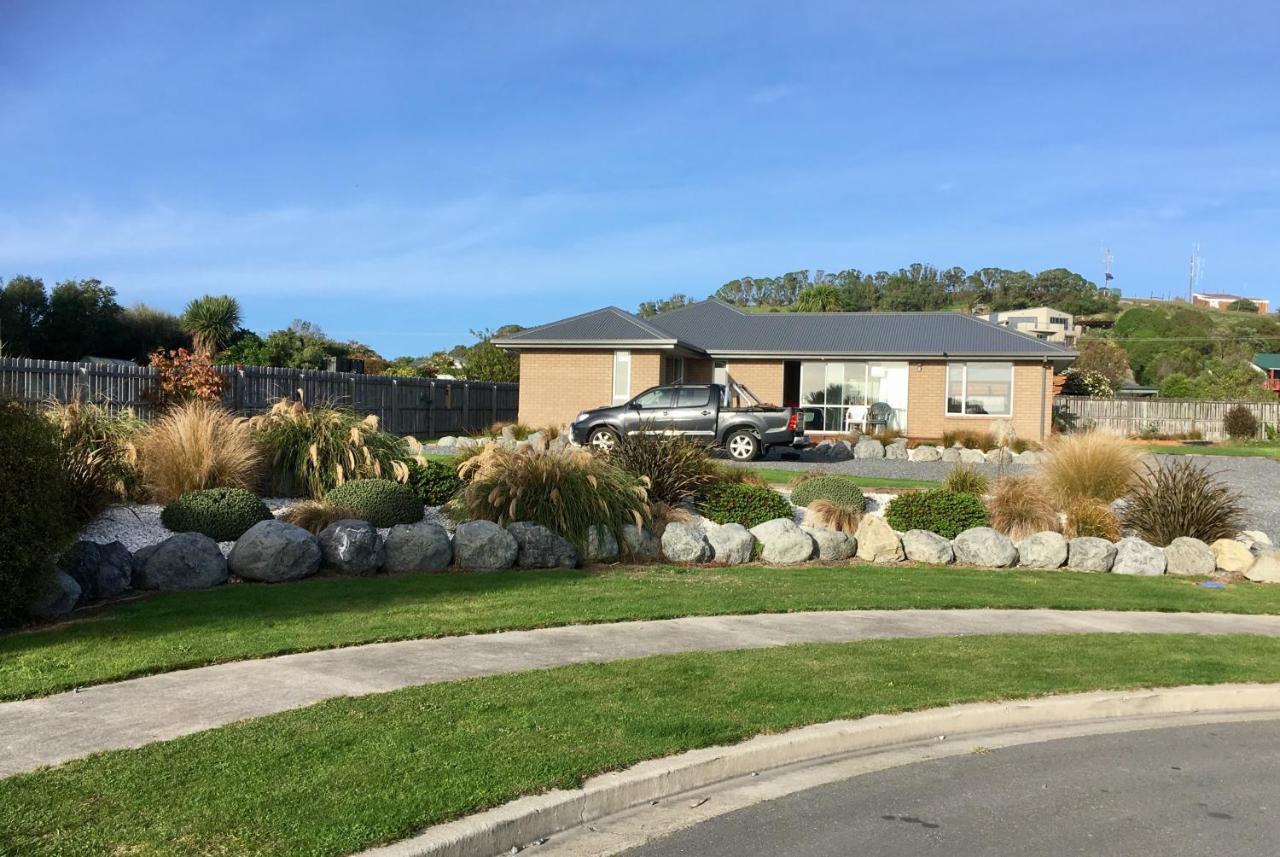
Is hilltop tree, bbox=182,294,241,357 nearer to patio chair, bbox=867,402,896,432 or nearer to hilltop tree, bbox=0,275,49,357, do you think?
hilltop tree, bbox=0,275,49,357

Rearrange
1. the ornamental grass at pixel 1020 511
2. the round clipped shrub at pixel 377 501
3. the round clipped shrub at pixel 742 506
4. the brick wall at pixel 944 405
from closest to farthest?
1. the round clipped shrub at pixel 377 501
2. the round clipped shrub at pixel 742 506
3. the ornamental grass at pixel 1020 511
4. the brick wall at pixel 944 405

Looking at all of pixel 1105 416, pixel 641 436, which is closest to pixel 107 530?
pixel 641 436

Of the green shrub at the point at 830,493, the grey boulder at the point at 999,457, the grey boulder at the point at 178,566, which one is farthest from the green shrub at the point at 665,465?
the grey boulder at the point at 999,457

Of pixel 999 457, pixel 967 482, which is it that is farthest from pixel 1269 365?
pixel 967 482

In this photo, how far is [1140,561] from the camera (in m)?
13.8

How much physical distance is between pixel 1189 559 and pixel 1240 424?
102 feet

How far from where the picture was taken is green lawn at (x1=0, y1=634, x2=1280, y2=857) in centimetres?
466

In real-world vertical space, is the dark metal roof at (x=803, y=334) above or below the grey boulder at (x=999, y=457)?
above

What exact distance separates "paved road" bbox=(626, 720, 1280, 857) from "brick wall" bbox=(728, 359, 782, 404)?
2834cm

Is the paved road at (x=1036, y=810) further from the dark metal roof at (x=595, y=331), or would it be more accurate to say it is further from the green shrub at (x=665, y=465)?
the dark metal roof at (x=595, y=331)

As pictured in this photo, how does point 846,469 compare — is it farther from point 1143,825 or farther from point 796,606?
point 1143,825

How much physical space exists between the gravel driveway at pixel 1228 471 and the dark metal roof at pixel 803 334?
6.61 m

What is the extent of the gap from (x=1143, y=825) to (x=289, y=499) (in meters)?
11.0

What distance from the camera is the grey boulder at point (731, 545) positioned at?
1307cm
